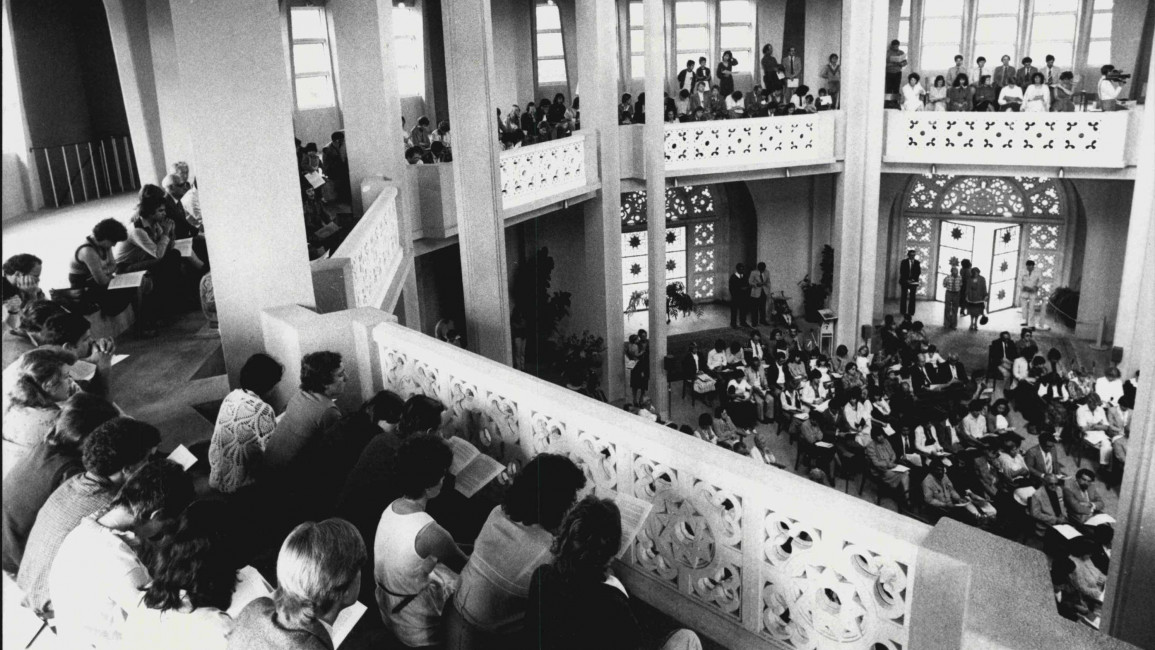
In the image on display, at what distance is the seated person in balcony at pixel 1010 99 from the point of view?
18058mm

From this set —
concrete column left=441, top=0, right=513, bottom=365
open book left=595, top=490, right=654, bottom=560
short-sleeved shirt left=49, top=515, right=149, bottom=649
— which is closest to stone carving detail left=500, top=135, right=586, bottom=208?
concrete column left=441, top=0, right=513, bottom=365

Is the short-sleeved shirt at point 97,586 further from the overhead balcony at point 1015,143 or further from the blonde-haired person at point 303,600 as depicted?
the overhead balcony at point 1015,143

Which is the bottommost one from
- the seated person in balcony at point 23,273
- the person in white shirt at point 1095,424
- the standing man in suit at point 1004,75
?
the person in white shirt at point 1095,424

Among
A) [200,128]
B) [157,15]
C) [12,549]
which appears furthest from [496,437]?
[157,15]

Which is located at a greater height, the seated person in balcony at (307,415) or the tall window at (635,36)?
the tall window at (635,36)

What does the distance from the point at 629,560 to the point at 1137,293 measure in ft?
52.1

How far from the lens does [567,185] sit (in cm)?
1605

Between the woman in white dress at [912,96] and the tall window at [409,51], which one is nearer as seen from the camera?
the woman in white dress at [912,96]

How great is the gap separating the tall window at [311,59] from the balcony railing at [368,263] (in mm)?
8763

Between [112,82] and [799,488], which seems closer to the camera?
[799,488]

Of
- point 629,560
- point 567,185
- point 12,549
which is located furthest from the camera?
point 567,185

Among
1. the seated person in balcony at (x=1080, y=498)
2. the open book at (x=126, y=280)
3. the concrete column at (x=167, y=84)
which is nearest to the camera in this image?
the open book at (x=126, y=280)

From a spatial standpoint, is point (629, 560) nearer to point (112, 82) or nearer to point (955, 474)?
point (955, 474)

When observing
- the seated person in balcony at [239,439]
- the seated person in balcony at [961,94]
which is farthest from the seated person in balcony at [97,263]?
the seated person in balcony at [961,94]
